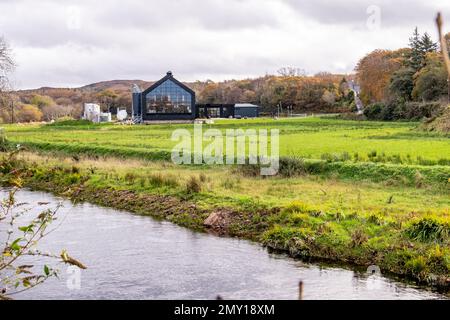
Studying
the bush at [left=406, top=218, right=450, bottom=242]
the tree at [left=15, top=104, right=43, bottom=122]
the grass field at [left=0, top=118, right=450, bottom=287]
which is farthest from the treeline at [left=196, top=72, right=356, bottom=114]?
the bush at [left=406, top=218, right=450, bottom=242]

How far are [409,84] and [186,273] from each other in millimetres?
82800

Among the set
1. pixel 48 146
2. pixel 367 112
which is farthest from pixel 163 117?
pixel 48 146

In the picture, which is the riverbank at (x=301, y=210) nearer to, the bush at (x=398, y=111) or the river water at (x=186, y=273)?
the river water at (x=186, y=273)

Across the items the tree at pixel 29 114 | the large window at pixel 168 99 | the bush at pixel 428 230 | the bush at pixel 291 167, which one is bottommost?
the bush at pixel 428 230

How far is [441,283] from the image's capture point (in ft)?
53.7

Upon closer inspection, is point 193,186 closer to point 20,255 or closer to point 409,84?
point 20,255

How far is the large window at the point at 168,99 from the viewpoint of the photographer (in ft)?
358

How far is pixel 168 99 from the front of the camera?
10981 centimetres

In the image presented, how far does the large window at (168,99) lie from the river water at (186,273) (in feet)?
288

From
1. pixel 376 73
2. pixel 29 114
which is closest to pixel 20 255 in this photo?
pixel 376 73

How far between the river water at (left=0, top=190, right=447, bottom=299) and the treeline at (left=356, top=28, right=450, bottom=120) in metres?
52.3

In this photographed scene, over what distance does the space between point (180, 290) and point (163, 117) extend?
9738 centimetres

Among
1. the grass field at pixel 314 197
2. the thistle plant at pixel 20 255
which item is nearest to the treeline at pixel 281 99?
the grass field at pixel 314 197
